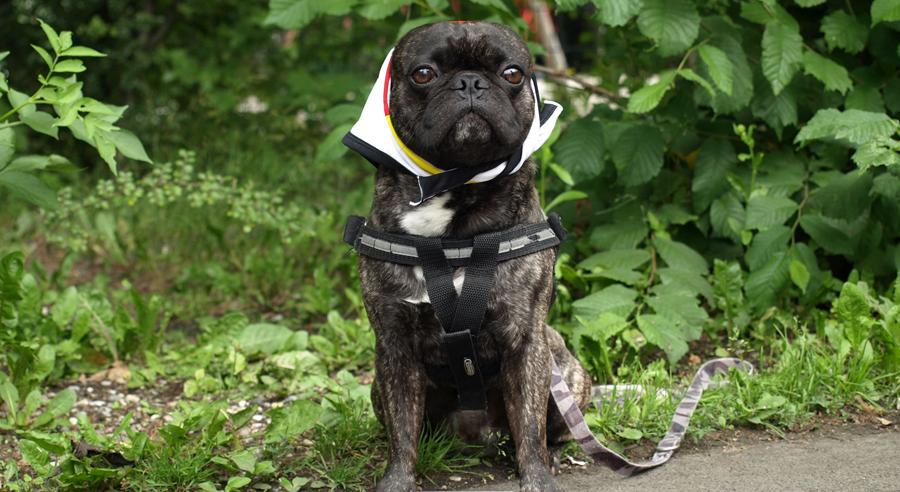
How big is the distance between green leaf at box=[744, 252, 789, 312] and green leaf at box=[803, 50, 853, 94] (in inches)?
31.3

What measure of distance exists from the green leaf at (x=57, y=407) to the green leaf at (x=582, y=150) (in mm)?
2427

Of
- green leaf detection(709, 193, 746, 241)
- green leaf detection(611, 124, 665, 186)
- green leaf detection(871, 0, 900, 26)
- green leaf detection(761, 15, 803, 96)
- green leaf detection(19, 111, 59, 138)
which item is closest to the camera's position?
green leaf detection(19, 111, 59, 138)

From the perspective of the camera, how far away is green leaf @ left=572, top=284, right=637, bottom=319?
4.57 metres

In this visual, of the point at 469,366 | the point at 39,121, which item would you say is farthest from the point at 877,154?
the point at 39,121

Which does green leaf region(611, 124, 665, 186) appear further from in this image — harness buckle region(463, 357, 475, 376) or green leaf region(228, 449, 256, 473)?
green leaf region(228, 449, 256, 473)

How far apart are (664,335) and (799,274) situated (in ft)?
2.55

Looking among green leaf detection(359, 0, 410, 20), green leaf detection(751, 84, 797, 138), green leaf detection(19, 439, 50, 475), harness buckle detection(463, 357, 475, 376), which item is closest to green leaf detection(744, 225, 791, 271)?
green leaf detection(751, 84, 797, 138)

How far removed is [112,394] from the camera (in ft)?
15.0

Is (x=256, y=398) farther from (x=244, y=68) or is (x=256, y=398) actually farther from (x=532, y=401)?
(x=244, y=68)

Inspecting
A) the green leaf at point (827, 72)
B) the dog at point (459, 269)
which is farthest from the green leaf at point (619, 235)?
the dog at point (459, 269)

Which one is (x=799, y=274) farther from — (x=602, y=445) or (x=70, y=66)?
(x=70, y=66)

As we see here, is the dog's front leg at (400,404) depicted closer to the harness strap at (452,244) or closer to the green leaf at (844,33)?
the harness strap at (452,244)

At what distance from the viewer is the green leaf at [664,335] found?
4.29 metres

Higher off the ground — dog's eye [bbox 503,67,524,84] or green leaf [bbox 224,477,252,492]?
dog's eye [bbox 503,67,524,84]
